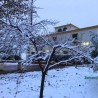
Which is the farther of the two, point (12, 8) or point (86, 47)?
point (12, 8)

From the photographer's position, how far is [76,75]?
16.0 m

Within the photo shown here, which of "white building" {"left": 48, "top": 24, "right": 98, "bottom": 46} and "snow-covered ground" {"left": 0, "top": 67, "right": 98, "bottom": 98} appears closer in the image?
"white building" {"left": 48, "top": 24, "right": 98, "bottom": 46}

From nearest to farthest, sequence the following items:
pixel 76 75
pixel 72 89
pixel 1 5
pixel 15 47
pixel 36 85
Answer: pixel 15 47 < pixel 1 5 < pixel 72 89 < pixel 36 85 < pixel 76 75

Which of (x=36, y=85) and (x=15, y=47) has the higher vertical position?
(x=15, y=47)

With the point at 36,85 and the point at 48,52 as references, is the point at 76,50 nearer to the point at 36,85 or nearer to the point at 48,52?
the point at 48,52

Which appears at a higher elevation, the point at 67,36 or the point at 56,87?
the point at 67,36

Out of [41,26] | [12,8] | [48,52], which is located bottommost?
[48,52]

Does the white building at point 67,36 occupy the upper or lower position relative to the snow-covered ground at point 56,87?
upper

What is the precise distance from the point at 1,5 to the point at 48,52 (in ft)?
10.9

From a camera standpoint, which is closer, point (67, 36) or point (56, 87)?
point (56, 87)

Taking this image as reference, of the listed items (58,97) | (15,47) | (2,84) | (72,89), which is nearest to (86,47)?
(15,47)

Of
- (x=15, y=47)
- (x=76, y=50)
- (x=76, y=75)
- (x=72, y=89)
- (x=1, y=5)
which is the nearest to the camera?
(x=76, y=50)

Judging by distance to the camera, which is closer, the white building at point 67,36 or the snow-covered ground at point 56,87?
the white building at point 67,36

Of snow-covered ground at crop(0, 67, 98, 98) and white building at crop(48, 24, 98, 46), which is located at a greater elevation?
white building at crop(48, 24, 98, 46)
